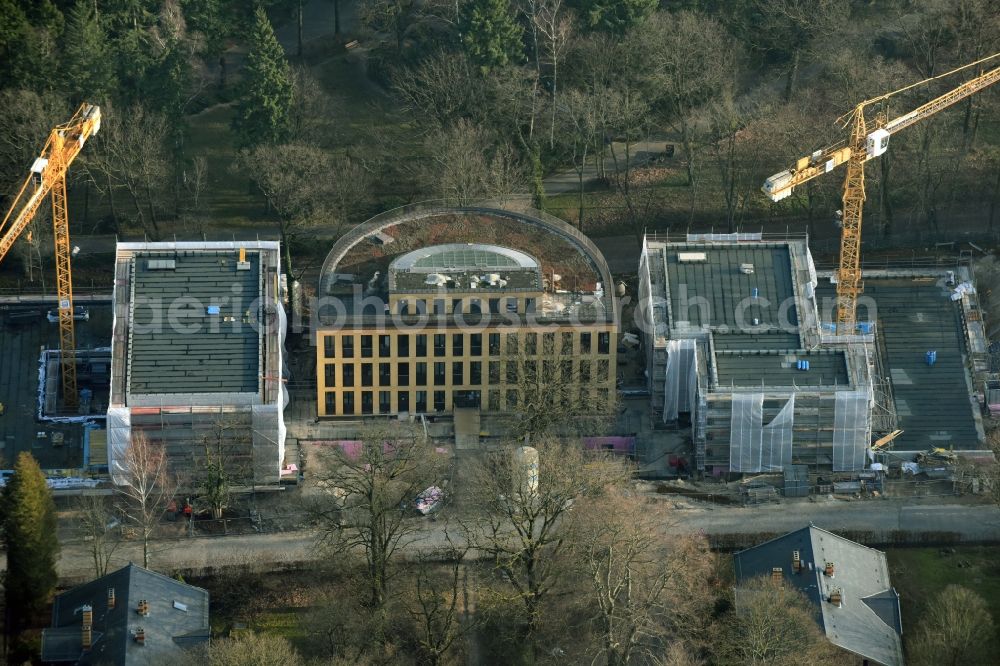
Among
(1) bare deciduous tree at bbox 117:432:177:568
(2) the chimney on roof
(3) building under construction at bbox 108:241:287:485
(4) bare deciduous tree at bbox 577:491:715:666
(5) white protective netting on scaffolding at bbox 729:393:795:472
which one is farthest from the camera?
(5) white protective netting on scaffolding at bbox 729:393:795:472

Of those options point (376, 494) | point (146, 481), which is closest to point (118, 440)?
point (146, 481)

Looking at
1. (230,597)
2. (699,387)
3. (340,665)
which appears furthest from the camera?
(699,387)

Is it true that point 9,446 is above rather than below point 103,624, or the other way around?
above

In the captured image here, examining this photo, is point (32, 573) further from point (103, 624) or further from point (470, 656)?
point (470, 656)

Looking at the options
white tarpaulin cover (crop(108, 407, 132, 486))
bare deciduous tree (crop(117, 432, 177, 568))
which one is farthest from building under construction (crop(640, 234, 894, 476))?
white tarpaulin cover (crop(108, 407, 132, 486))

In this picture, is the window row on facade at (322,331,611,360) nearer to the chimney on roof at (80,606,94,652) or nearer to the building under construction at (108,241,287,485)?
the building under construction at (108,241,287,485)

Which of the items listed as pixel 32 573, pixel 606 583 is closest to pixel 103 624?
pixel 32 573

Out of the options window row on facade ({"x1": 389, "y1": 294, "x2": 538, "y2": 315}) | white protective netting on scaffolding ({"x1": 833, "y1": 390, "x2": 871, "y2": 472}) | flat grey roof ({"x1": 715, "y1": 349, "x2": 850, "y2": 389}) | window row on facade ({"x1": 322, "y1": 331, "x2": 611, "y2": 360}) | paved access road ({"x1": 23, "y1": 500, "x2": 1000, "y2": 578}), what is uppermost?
window row on facade ({"x1": 389, "y1": 294, "x2": 538, "y2": 315})
